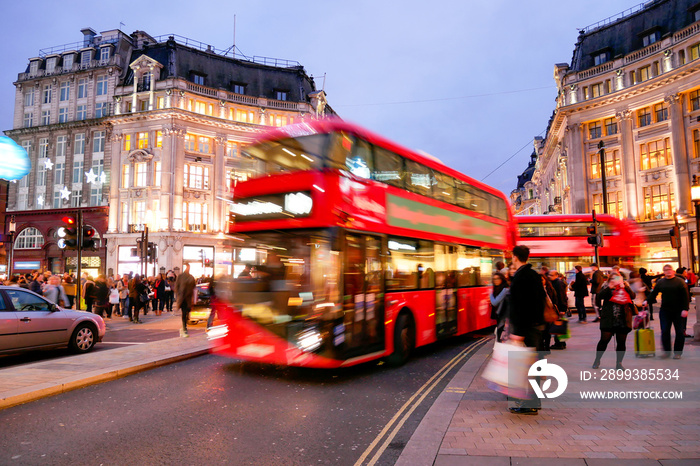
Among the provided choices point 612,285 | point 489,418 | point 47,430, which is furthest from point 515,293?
point 47,430

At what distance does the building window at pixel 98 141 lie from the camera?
44156mm

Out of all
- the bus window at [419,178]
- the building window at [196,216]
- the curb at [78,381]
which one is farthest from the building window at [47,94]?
the bus window at [419,178]

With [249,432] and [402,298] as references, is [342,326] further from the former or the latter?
[249,432]

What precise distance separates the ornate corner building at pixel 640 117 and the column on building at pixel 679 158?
0.07 metres

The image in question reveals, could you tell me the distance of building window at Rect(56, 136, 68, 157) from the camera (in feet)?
148

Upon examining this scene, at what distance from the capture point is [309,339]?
734 centimetres

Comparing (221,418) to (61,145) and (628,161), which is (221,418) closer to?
(628,161)

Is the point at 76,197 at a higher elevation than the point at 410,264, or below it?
higher

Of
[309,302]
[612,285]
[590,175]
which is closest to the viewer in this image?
[309,302]

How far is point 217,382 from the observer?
7.56m

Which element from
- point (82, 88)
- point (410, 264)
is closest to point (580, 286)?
point (410, 264)

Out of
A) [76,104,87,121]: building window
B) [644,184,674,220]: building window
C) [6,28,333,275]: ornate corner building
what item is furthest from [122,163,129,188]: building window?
[644,184,674,220]: building window

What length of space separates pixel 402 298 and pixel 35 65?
52822 mm

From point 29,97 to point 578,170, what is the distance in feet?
169
